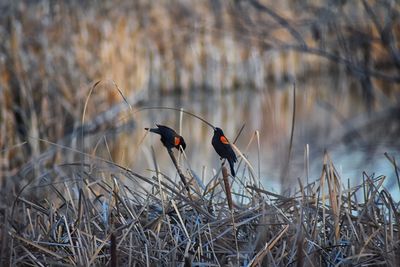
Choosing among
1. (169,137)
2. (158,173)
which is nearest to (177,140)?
(169,137)

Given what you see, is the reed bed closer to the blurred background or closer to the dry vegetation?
the dry vegetation

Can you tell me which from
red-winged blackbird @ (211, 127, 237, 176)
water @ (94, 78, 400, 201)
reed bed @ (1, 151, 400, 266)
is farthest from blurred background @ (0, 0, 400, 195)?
red-winged blackbird @ (211, 127, 237, 176)

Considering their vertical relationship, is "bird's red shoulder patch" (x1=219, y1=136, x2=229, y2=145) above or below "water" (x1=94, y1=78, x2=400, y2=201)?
below

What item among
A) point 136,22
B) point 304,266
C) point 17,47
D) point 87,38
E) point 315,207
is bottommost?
point 304,266

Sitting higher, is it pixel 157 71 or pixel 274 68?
pixel 274 68

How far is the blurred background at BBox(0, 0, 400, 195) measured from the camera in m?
4.91

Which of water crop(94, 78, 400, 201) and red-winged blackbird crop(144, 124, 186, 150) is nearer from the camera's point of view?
red-winged blackbird crop(144, 124, 186, 150)

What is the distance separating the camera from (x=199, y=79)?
34.5 ft

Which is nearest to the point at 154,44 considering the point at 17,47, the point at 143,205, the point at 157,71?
the point at 157,71

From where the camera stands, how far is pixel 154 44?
9867 mm

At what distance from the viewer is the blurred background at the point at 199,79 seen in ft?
16.1

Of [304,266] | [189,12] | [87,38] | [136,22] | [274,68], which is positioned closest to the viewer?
[304,266]

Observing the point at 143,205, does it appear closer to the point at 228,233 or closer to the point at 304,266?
the point at 228,233

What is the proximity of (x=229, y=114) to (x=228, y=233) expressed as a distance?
6.99 m
